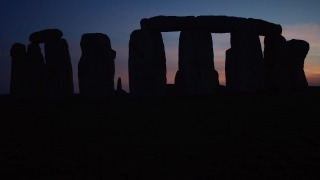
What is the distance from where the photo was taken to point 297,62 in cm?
2289

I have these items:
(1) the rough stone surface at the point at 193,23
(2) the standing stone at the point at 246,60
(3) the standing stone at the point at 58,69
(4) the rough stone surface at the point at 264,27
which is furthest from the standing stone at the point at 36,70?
(4) the rough stone surface at the point at 264,27

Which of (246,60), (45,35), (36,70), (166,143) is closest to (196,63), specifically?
(246,60)

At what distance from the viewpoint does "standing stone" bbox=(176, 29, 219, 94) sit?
Result: 18969 millimetres

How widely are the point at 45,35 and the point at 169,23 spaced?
7.08 metres

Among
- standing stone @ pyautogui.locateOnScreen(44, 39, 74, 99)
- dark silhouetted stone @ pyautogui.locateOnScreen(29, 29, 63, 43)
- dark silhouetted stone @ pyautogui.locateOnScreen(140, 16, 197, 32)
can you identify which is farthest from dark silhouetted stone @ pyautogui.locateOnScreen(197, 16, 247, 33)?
dark silhouetted stone @ pyautogui.locateOnScreen(29, 29, 63, 43)

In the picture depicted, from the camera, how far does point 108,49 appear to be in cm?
1983

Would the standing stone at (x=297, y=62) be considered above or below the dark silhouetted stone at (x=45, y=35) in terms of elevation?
below

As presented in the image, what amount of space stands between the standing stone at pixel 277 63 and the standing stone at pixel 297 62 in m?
0.98

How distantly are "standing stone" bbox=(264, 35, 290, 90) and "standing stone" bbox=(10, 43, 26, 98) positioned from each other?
546 inches

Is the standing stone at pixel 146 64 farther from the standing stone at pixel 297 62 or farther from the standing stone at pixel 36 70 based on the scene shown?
the standing stone at pixel 297 62

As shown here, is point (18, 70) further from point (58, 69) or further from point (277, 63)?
point (277, 63)

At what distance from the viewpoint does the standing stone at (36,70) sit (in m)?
22.6

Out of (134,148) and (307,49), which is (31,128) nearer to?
(134,148)

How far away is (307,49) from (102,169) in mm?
19651
